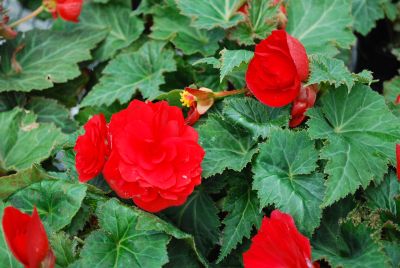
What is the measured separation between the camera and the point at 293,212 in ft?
3.28

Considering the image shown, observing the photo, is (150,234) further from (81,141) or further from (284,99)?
(284,99)

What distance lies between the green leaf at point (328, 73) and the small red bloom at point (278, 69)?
22 mm

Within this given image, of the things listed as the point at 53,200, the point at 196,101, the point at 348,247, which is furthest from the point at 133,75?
the point at 348,247

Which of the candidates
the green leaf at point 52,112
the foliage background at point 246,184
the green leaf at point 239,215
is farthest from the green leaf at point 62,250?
the green leaf at point 52,112

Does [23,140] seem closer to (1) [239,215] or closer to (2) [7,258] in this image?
(2) [7,258]

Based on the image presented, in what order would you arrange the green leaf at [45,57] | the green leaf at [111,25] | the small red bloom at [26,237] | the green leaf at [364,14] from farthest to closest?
1. the green leaf at [364,14]
2. the green leaf at [111,25]
3. the green leaf at [45,57]
4. the small red bloom at [26,237]

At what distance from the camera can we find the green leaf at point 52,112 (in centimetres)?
162

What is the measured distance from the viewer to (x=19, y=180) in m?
1.12

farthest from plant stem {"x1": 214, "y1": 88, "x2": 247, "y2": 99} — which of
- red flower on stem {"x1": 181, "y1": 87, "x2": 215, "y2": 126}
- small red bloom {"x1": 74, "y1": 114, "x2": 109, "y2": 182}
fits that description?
small red bloom {"x1": 74, "y1": 114, "x2": 109, "y2": 182}

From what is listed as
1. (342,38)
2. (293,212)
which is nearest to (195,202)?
(293,212)

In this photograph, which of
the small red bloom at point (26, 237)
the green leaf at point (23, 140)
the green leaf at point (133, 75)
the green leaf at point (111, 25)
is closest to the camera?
the small red bloom at point (26, 237)

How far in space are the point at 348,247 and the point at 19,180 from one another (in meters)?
0.60

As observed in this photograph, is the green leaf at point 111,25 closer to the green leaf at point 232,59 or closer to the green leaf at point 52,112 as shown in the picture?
the green leaf at point 52,112

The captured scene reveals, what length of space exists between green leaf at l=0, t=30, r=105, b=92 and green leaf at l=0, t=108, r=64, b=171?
0.14m
